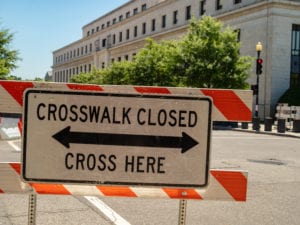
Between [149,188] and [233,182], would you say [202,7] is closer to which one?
[233,182]

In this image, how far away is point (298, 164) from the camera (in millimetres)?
12469

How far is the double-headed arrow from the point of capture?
3.07 metres

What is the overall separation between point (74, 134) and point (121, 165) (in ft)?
1.23

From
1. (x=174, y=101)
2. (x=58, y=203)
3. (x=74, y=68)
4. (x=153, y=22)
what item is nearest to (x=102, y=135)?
(x=174, y=101)

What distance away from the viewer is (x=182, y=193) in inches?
125

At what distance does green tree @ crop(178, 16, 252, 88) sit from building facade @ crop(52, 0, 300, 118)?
669 cm

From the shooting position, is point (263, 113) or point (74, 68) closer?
point (263, 113)

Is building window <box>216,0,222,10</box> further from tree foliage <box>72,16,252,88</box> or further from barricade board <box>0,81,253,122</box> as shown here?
barricade board <box>0,81,253,122</box>

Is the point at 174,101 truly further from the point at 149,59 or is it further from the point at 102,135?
the point at 149,59

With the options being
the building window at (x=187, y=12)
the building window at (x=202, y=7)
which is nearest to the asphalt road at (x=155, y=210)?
the building window at (x=202, y=7)

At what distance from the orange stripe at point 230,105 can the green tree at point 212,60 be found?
3074 cm

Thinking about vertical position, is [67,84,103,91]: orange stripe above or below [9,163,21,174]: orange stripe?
above

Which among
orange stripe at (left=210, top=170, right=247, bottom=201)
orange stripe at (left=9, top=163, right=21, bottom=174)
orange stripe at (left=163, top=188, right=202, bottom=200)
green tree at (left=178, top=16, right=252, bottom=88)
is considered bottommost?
orange stripe at (left=163, top=188, right=202, bottom=200)

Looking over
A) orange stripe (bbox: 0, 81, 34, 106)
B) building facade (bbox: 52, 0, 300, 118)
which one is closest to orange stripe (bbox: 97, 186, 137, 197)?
orange stripe (bbox: 0, 81, 34, 106)
